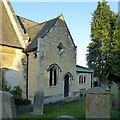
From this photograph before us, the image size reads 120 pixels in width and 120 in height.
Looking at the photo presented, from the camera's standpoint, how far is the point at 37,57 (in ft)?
65.6

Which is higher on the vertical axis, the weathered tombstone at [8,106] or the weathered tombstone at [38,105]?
the weathered tombstone at [8,106]

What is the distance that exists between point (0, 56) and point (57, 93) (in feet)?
23.5

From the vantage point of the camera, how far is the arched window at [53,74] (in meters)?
21.1

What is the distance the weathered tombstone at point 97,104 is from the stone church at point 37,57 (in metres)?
11.5

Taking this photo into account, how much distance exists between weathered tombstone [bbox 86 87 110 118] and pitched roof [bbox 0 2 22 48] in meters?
12.0

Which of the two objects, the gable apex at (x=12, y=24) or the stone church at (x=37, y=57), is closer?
the stone church at (x=37, y=57)

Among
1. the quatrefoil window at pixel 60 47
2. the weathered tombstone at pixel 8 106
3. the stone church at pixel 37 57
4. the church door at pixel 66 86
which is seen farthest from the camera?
the church door at pixel 66 86

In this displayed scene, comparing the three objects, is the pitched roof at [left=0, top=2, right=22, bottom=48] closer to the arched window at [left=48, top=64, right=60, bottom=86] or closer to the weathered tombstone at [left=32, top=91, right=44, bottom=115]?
the arched window at [left=48, top=64, right=60, bottom=86]

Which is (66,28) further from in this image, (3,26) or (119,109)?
(119,109)

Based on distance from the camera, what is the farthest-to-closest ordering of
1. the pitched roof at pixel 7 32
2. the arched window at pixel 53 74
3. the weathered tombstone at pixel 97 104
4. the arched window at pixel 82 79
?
the arched window at pixel 82 79
the arched window at pixel 53 74
the pitched roof at pixel 7 32
the weathered tombstone at pixel 97 104

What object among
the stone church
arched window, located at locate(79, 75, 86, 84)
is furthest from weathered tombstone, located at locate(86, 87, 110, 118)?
arched window, located at locate(79, 75, 86, 84)

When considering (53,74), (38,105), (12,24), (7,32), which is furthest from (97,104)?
(12,24)

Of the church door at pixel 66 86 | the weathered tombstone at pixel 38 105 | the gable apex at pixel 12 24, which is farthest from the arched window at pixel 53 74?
the weathered tombstone at pixel 38 105

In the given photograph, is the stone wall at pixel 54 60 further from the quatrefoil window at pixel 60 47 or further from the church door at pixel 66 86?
the church door at pixel 66 86
